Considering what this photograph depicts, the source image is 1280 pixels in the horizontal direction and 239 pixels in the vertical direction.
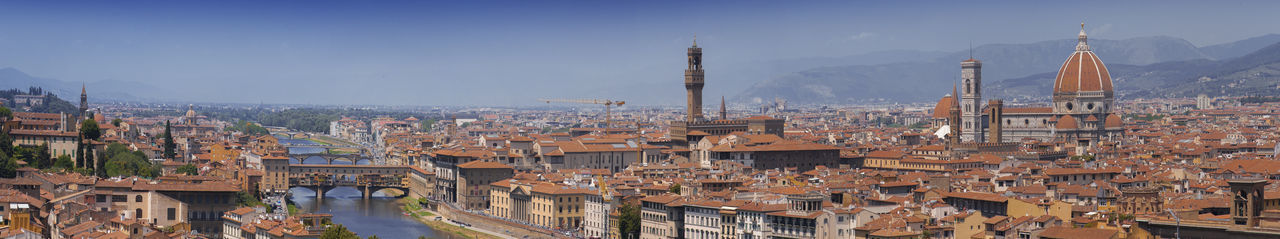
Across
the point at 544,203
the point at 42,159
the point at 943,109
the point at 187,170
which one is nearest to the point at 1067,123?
the point at 943,109

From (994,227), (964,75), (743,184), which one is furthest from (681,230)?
(964,75)

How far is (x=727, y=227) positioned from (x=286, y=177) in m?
35.6

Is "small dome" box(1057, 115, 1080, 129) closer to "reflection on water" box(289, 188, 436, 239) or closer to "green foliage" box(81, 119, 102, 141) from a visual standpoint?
"reflection on water" box(289, 188, 436, 239)

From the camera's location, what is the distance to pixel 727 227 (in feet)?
131

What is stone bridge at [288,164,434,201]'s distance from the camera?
7075cm

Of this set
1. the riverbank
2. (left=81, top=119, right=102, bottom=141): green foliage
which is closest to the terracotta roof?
the riverbank

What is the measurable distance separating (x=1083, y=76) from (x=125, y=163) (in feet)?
149

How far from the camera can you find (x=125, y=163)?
5275cm

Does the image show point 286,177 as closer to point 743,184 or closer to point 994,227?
point 743,184

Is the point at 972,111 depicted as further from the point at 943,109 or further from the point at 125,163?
the point at 125,163

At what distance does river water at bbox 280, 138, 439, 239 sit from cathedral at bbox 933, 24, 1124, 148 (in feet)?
85.9

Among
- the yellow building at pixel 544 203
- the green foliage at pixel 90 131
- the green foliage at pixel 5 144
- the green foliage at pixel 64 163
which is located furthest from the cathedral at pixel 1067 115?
the green foliage at pixel 5 144

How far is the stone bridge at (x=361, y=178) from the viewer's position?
70.8m

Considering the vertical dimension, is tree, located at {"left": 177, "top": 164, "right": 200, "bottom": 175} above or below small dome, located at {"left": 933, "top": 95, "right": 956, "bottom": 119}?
below
